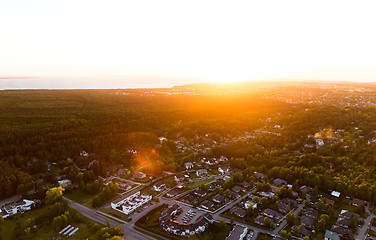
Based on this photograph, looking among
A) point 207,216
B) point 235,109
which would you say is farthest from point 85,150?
point 235,109

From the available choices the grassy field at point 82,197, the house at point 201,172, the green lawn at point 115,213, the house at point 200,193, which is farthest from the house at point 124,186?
the house at point 201,172

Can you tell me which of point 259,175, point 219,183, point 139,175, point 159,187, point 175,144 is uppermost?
point 175,144

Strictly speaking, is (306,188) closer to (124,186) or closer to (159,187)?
(159,187)

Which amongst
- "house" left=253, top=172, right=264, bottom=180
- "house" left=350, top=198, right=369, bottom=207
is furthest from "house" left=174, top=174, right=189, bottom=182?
"house" left=350, top=198, right=369, bottom=207

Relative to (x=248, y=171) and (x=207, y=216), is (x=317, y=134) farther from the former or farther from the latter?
(x=207, y=216)

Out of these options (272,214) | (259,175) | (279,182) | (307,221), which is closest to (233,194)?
(272,214)

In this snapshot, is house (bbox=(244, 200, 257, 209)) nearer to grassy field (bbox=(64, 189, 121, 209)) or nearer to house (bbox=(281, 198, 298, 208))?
house (bbox=(281, 198, 298, 208))
